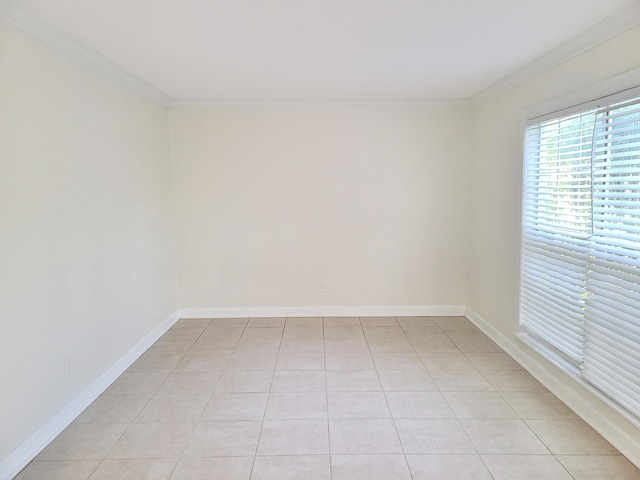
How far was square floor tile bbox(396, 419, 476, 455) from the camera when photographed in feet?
7.32

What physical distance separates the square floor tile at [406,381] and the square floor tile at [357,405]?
0.17 metres

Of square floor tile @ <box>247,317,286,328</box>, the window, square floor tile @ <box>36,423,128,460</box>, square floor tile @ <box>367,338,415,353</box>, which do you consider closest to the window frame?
the window

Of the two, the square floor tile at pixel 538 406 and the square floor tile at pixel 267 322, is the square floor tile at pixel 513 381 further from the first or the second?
the square floor tile at pixel 267 322

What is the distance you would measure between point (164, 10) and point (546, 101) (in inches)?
103

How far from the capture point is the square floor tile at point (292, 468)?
6.64 feet

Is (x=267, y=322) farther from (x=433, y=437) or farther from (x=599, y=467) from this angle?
(x=599, y=467)

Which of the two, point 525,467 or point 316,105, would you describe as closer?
point 525,467

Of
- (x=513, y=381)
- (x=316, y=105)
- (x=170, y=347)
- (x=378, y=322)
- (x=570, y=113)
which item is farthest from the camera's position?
(x=378, y=322)

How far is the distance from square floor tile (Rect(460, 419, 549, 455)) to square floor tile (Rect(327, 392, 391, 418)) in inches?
20.8

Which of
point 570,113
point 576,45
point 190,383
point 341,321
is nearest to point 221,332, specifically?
point 190,383

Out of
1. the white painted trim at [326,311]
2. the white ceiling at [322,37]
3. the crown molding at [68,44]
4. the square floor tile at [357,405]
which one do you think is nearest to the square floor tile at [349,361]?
the square floor tile at [357,405]

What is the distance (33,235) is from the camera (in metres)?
2.20

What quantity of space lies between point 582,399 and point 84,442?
3103 mm

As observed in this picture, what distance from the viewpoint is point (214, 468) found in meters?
2.10
